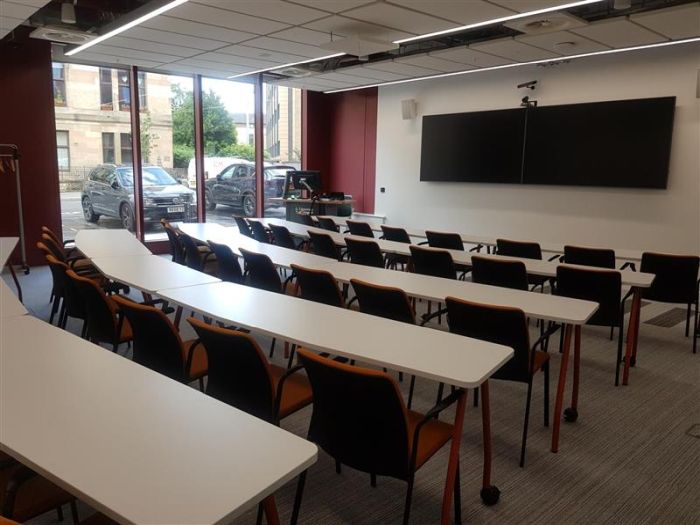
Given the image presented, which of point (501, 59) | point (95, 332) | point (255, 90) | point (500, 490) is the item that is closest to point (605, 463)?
point (500, 490)

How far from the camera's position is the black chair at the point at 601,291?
11.8ft

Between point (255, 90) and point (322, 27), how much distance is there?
14.5 feet

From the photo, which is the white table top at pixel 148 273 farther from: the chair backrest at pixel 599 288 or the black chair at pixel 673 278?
the black chair at pixel 673 278

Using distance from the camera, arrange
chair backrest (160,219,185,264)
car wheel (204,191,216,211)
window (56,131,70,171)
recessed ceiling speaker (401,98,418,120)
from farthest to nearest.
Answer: car wheel (204,191,216,211)
recessed ceiling speaker (401,98,418,120)
window (56,131,70,171)
chair backrest (160,219,185,264)

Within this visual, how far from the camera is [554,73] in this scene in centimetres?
735

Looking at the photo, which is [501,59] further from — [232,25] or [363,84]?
[232,25]

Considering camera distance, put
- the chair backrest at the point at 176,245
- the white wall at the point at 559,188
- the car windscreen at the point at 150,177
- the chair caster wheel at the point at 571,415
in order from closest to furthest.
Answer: the chair caster wheel at the point at 571,415 → the chair backrest at the point at 176,245 → the white wall at the point at 559,188 → the car windscreen at the point at 150,177

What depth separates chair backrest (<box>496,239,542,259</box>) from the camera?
5.06m

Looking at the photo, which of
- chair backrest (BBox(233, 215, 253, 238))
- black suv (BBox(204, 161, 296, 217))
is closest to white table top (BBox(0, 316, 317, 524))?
chair backrest (BBox(233, 215, 253, 238))

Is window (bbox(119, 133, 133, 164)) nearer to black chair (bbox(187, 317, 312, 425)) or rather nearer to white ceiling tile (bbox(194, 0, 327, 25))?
white ceiling tile (bbox(194, 0, 327, 25))

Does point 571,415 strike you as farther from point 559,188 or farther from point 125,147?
point 125,147

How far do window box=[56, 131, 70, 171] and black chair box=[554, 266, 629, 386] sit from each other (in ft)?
23.8

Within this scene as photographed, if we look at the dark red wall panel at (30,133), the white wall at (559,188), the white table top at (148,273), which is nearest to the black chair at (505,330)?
the white table top at (148,273)

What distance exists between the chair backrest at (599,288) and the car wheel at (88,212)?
24.4ft
